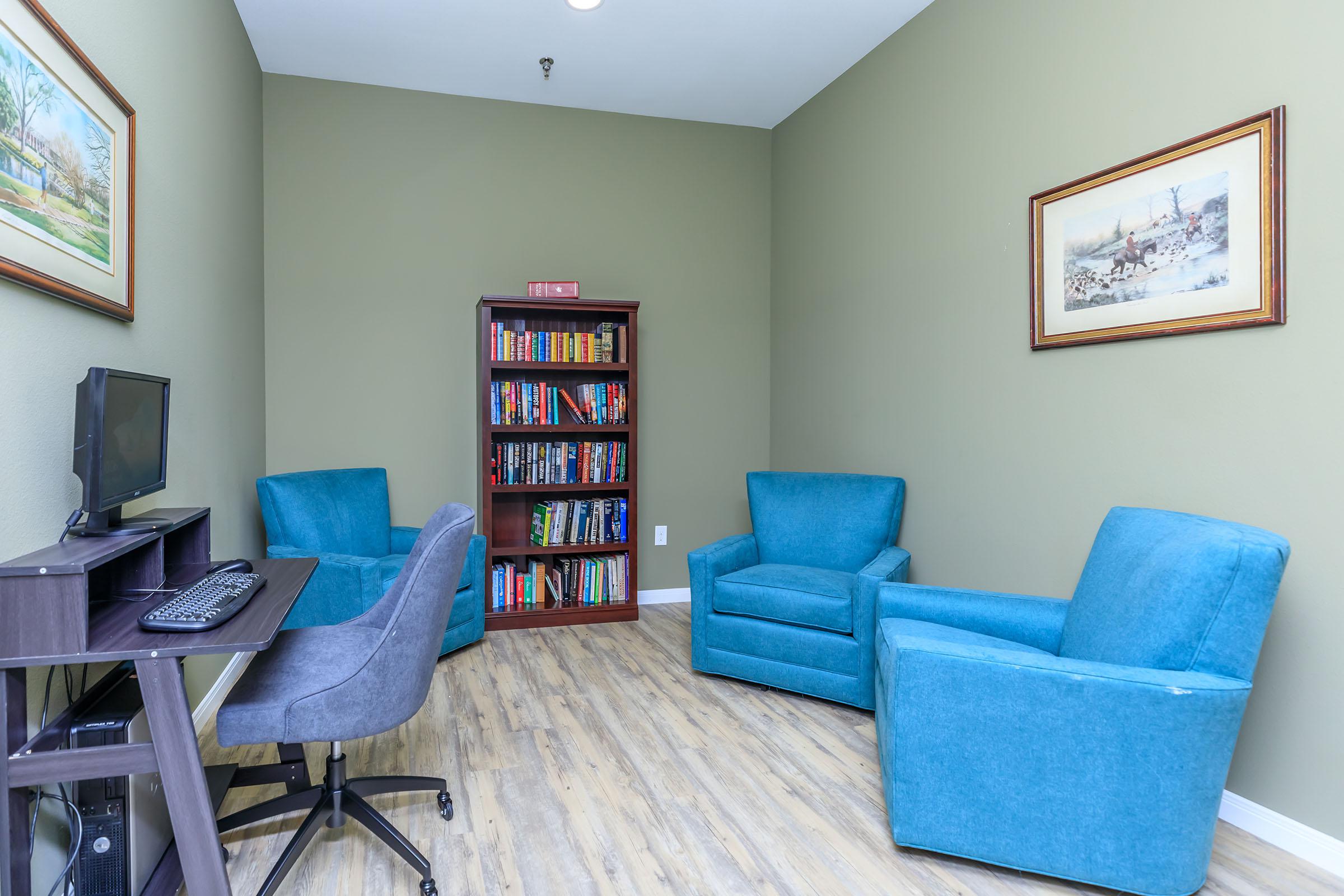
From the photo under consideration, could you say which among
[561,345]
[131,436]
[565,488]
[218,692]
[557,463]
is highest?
[561,345]

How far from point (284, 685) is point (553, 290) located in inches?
105

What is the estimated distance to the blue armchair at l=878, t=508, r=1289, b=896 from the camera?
170 centimetres

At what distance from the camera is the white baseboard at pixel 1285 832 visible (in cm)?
189

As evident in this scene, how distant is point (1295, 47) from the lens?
6.42ft

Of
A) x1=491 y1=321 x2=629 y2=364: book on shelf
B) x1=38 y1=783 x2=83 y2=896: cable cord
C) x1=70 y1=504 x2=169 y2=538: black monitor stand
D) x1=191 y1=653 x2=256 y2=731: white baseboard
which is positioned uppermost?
x1=491 y1=321 x2=629 y2=364: book on shelf

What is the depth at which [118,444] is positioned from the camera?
Result: 1755 millimetres

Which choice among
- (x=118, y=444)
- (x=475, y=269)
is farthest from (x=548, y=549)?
(x=118, y=444)

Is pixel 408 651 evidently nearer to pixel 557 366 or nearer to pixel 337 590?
pixel 337 590

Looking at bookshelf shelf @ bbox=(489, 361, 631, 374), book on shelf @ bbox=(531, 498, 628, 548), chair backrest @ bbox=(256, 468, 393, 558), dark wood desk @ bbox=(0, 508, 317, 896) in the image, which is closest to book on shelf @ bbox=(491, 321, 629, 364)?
bookshelf shelf @ bbox=(489, 361, 631, 374)

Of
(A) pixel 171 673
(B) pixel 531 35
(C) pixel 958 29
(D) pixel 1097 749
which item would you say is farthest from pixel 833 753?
(B) pixel 531 35

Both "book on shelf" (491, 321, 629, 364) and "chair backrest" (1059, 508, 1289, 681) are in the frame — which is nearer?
"chair backrest" (1059, 508, 1289, 681)

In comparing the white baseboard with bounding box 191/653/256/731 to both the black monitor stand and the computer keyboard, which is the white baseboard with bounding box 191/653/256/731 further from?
the black monitor stand

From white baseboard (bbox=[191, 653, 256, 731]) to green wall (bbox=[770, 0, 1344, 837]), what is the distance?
273cm

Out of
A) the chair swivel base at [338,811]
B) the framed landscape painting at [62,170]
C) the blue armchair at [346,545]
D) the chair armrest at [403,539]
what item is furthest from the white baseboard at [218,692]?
the framed landscape painting at [62,170]
